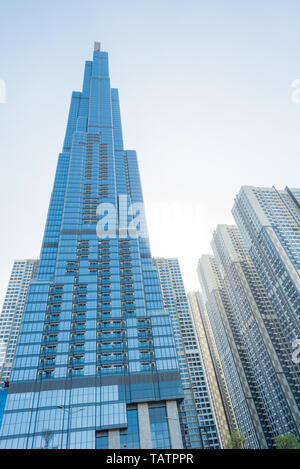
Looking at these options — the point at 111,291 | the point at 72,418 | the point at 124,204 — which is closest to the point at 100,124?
the point at 124,204

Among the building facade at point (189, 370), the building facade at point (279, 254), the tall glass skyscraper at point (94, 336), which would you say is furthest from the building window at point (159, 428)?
the building facade at point (279, 254)

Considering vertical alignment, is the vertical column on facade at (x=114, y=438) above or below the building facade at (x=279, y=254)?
below

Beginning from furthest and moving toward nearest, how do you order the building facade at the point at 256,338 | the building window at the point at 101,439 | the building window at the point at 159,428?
the building facade at the point at 256,338
the building window at the point at 159,428
the building window at the point at 101,439

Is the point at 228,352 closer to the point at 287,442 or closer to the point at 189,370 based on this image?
the point at 189,370

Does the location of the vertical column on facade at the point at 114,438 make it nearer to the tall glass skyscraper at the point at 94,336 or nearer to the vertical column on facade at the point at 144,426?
the tall glass skyscraper at the point at 94,336

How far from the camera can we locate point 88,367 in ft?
228

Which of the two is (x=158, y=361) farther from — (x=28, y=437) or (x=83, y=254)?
(x=83, y=254)

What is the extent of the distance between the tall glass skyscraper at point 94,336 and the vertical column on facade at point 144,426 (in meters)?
0.20

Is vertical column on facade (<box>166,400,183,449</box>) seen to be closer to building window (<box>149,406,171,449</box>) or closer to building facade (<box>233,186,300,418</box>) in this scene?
building window (<box>149,406,171,449</box>)

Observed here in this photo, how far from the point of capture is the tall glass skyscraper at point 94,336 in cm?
6131

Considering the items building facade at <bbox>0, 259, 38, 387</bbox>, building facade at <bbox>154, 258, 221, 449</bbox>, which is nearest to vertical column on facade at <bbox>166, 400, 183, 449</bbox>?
building facade at <bbox>154, 258, 221, 449</bbox>

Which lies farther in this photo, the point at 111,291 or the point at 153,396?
the point at 111,291

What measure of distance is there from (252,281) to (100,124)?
109 meters

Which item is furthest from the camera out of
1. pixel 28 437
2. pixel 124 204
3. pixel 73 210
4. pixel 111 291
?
pixel 124 204
